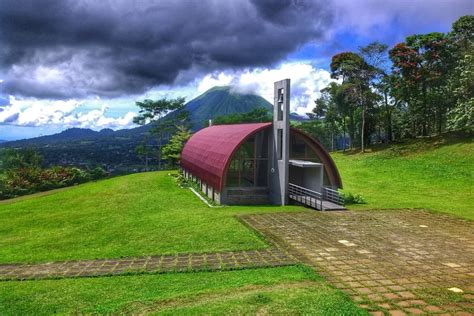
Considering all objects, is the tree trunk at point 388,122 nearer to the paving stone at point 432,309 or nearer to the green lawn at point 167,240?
the green lawn at point 167,240

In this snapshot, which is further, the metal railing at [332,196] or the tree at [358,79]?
the tree at [358,79]

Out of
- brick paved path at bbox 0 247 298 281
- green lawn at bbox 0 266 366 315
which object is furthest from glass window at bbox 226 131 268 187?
green lawn at bbox 0 266 366 315

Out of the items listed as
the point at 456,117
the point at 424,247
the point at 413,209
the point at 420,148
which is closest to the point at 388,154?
the point at 420,148

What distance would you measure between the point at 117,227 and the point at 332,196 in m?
12.9

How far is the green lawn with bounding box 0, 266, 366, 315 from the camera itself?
8.29m

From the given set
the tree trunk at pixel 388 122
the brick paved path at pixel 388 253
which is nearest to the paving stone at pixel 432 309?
the brick paved path at pixel 388 253

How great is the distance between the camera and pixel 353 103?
50.6 metres

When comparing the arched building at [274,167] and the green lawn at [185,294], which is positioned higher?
the arched building at [274,167]

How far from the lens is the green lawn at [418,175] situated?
24.1 m

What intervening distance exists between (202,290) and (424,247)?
8.98m

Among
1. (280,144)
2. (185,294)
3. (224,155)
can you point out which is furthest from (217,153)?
(185,294)

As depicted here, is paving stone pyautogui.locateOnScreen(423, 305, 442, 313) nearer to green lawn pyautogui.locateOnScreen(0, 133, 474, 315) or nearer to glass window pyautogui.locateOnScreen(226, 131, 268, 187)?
green lawn pyautogui.locateOnScreen(0, 133, 474, 315)

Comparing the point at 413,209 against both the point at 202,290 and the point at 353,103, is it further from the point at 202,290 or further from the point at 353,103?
the point at 353,103

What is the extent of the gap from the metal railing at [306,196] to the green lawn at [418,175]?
2.59m
